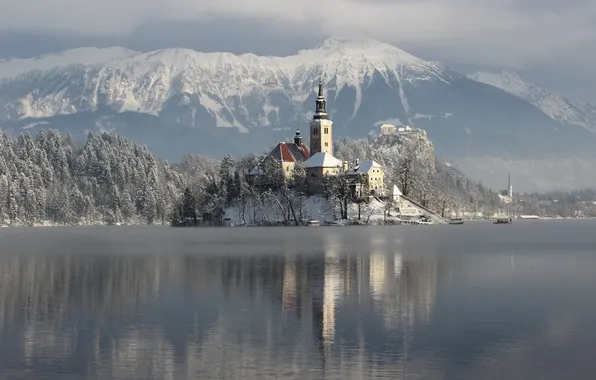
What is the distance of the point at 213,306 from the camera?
53.9 m

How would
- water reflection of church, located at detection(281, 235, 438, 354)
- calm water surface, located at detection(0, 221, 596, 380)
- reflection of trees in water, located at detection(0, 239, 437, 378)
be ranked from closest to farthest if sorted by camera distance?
calm water surface, located at detection(0, 221, 596, 380), reflection of trees in water, located at detection(0, 239, 437, 378), water reflection of church, located at detection(281, 235, 438, 354)

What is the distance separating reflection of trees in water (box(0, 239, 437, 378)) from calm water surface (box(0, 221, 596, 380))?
Result: 12 cm

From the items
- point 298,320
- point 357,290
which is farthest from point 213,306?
point 357,290

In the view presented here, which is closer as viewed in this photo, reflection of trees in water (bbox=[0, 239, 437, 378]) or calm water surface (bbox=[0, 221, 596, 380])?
calm water surface (bbox=[0, 221, 596, 380])

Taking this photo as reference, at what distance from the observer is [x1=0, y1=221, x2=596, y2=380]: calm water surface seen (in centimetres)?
3694

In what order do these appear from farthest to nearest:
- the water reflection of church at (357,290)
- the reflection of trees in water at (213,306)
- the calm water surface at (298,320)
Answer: the water reflection of church at (357,290) < the reflection of trees in water at (213,306) < the calm water surface at (298,320)

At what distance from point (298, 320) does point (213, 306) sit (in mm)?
7470

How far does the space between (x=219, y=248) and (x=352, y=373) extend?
80.4 metres

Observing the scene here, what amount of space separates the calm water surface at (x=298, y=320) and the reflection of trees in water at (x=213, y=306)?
125 millimetres

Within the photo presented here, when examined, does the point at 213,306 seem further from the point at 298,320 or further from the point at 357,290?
the point at 357,290

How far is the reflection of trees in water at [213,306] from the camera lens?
125ft

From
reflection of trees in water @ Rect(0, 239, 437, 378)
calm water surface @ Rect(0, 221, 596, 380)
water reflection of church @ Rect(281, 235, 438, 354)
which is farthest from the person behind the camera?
water reflection of church @ Rect(281, 235, 438, 354)

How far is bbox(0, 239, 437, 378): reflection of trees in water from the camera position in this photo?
125ft

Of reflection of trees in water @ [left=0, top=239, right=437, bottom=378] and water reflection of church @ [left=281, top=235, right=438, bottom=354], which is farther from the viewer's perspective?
water reflection of church @ [left=281, top=235, right=438, bottom=354]
